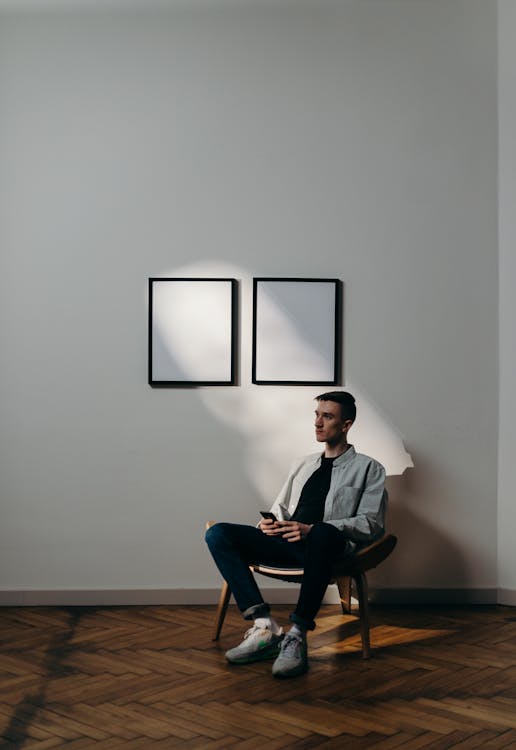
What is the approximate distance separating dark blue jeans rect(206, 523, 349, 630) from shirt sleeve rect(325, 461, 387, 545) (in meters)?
0.09

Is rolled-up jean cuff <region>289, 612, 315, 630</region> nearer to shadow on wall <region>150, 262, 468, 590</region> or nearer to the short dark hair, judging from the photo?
the short dark hair

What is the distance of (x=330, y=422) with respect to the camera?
14.5 ft

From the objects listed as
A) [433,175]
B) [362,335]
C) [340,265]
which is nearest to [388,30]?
[433,175]

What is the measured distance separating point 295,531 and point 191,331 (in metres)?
1.47

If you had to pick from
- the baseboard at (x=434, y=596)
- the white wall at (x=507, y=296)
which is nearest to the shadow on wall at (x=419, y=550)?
the baseboard at (x=434, y=596)

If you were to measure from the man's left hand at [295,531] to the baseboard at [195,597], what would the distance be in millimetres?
1017

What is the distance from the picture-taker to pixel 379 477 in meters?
4.32

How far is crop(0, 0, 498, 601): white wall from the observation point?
4.99 metres

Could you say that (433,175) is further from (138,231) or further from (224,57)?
(138,231)

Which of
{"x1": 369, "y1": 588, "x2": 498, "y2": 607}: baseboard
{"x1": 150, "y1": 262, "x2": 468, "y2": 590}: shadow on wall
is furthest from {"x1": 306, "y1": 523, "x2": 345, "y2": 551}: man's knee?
{"x1": 369, "y1": 588, "x2": 498, "y2": 607}: baseboard

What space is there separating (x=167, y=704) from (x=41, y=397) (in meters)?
2.21

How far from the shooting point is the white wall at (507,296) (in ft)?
16.4

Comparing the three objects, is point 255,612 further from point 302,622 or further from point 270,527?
point 270,527

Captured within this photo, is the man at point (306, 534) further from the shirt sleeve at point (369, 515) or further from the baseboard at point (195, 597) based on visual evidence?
the baseboard at point (195, 597)
